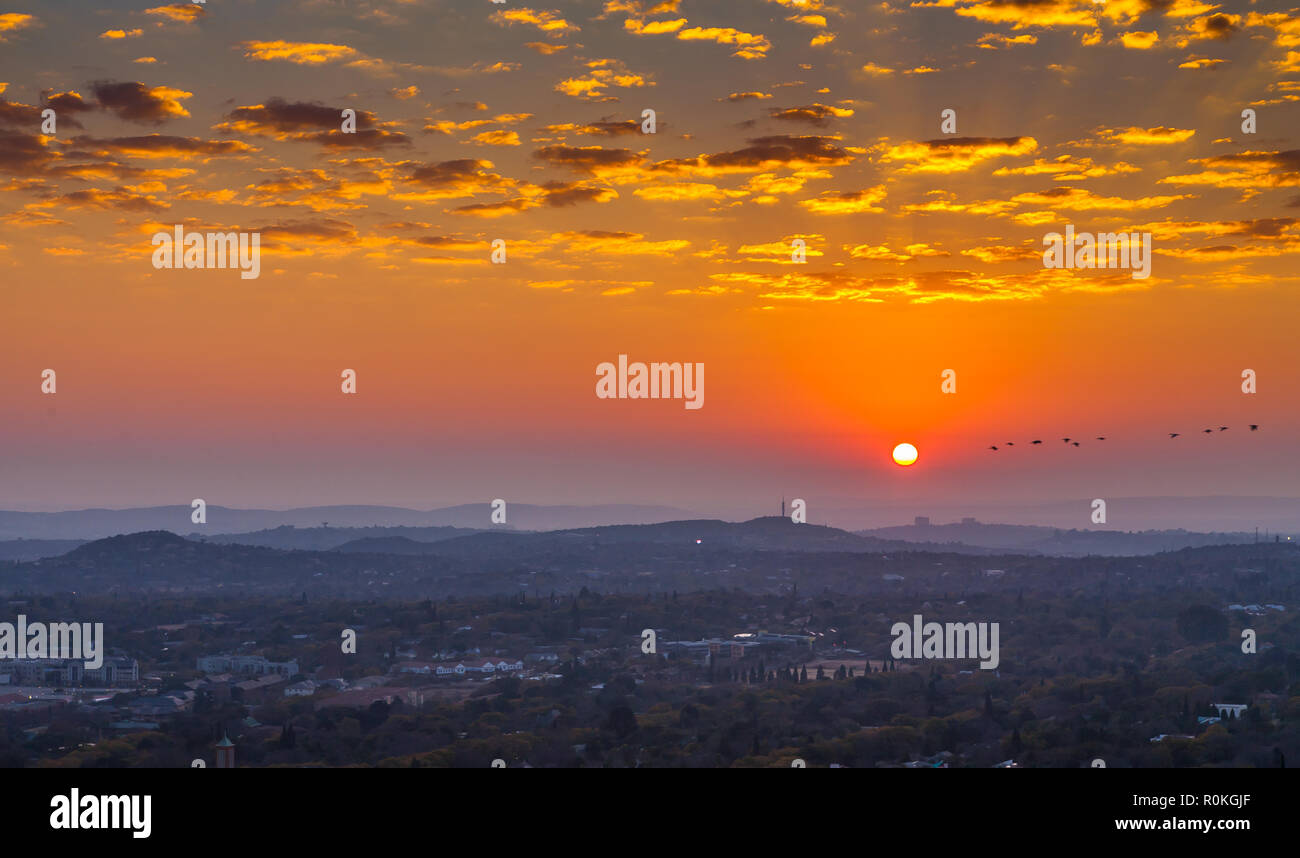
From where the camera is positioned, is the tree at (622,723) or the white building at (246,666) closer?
the tree at (622,723)

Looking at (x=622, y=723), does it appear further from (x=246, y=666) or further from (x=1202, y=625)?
(x=1202, y=625)

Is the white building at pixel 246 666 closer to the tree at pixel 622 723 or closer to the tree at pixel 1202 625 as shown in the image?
the tree at pixel 622 723

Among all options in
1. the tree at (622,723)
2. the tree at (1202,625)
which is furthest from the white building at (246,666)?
the tree at (1202,625)

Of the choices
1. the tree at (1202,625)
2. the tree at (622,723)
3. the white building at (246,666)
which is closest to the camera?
the tree at (622,723)

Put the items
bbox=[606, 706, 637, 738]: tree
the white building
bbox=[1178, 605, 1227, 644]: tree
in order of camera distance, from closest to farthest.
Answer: bbox=[606, 706, 637, 738]: tree < the white building < bbox=[1178, 605, 1227, 644]: tree

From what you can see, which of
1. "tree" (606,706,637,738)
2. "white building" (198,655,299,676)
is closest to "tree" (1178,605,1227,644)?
"tree" (606,706,637,738)

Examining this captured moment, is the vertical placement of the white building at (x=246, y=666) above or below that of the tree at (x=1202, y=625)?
below

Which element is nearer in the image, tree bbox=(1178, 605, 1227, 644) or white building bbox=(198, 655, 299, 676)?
white building bbox=(198, 655, 299, 676)

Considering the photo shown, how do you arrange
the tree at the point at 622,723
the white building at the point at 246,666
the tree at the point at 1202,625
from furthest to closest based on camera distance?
the tree at the point at 1202,625 → the white building at the point at 246,666 → the tree at the point at 622,723

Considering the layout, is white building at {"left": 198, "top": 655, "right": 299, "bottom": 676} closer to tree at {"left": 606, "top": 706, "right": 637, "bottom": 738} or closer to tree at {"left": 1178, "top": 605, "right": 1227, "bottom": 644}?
tree at {"left": 606, "top": 706, "right": 637, "bottom": 738}
